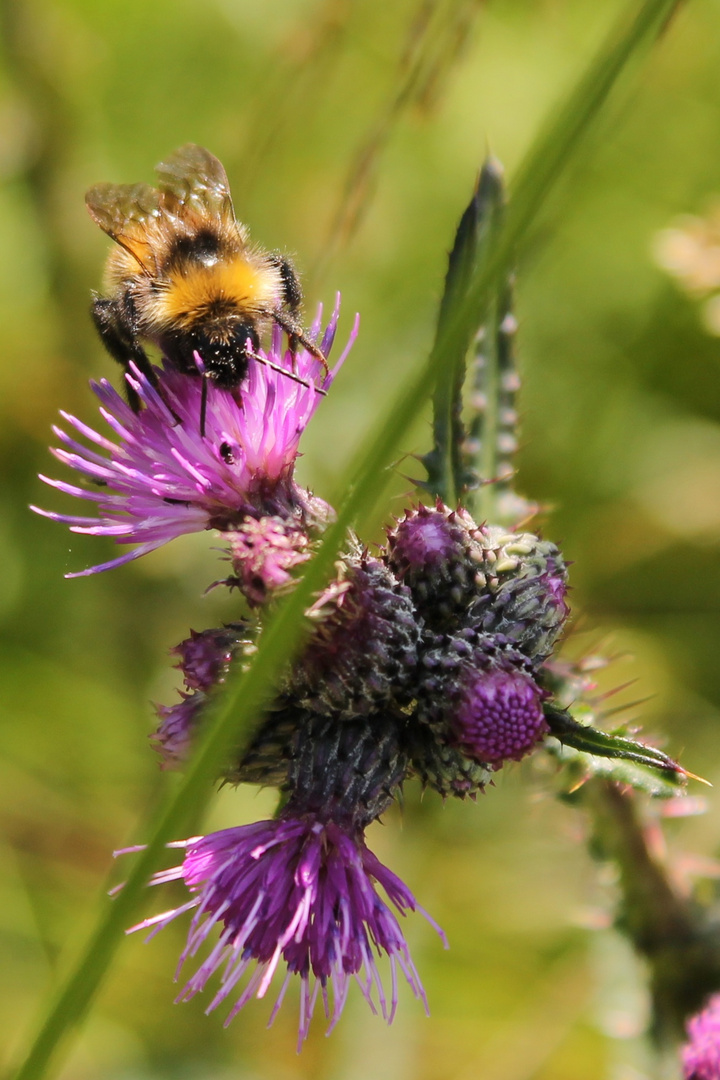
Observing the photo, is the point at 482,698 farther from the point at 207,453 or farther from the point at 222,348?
the point at 222,348

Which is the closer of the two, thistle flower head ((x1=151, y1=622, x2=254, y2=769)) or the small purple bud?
the small purple bud

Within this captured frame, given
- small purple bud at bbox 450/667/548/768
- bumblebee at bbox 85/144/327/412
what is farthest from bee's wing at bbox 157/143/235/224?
small purple bud at bbox 450/667/548/768

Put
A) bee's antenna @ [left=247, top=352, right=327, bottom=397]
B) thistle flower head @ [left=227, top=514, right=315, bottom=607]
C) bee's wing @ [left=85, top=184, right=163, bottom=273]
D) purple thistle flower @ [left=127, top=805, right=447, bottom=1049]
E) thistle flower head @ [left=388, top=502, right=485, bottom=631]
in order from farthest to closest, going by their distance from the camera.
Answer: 1. bee's wing @ [left=85, top=184, right=163, bottom=273]
2. thistle flower head @ [left=388, top=502, right=485, bottom=631]
3. bee's antenna @ [left=247, top=352, right=327, bottom=397]
4. thistle flower head @ [left=227, top=514, right=315, bottom=607]
5. purple thistle flower @ [left=127, top=805, right=447, bottom=1049]

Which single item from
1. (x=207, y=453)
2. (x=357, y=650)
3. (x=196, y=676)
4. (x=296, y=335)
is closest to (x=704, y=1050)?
(x=357, y=650)

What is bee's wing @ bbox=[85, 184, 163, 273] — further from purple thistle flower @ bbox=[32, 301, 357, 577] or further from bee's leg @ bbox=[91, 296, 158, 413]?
purple thistle flower @ bbox=[32, 301, 357, 577]

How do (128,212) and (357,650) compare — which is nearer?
(357,650)
